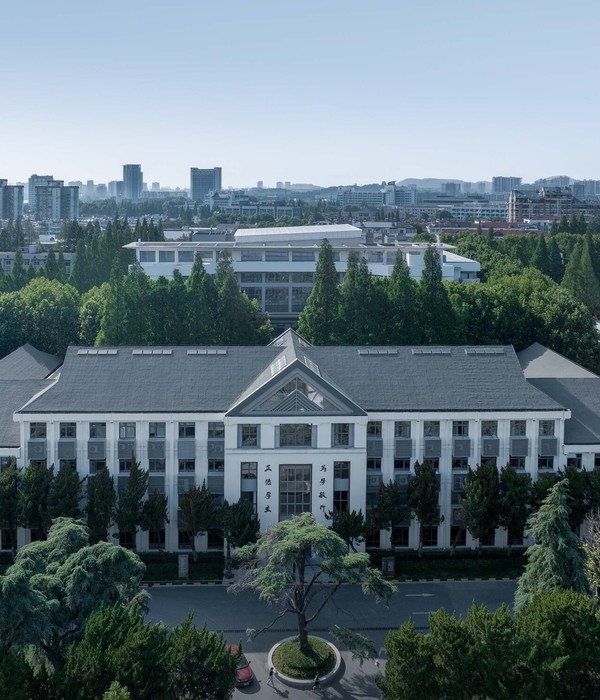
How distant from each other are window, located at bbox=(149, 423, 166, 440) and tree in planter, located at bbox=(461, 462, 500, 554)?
13.8m

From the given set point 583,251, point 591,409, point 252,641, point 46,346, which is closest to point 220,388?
point 252,641

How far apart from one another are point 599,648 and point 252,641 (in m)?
12.5

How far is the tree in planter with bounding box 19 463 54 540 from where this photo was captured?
37719 millimetres

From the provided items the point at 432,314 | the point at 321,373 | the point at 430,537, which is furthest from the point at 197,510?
the point at 432,314

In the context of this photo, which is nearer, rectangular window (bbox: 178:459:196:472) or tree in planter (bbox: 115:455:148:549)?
tree in planter (bbox: 115:455:148:549)

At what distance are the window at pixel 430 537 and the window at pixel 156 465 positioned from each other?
12627mm

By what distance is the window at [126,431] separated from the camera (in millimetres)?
40594

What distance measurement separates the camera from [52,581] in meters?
27.8

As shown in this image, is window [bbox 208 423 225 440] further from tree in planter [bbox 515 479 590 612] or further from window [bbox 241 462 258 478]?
tree in planter [bbox 515 479 590 612]

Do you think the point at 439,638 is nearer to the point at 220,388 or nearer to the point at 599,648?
the point at 599,648

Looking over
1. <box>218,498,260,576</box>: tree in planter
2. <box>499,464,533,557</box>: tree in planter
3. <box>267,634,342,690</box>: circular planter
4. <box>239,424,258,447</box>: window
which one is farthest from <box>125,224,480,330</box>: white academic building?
<box>267,634,342,690</box>: circular planter

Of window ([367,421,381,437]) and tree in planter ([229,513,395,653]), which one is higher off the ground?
window ([367,421,381,437])

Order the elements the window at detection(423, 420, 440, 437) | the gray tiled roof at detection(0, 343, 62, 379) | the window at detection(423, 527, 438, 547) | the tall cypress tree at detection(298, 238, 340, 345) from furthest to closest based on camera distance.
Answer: the tall cypress tree at detection(298, 238, 340, 345) → the gray tiled roof at detection(0, 343, 62, 379) → the window at detection(423, 527, 438, 547) → the window at detection(423, 420, 440, 437)

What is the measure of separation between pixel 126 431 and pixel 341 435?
9.83 m
